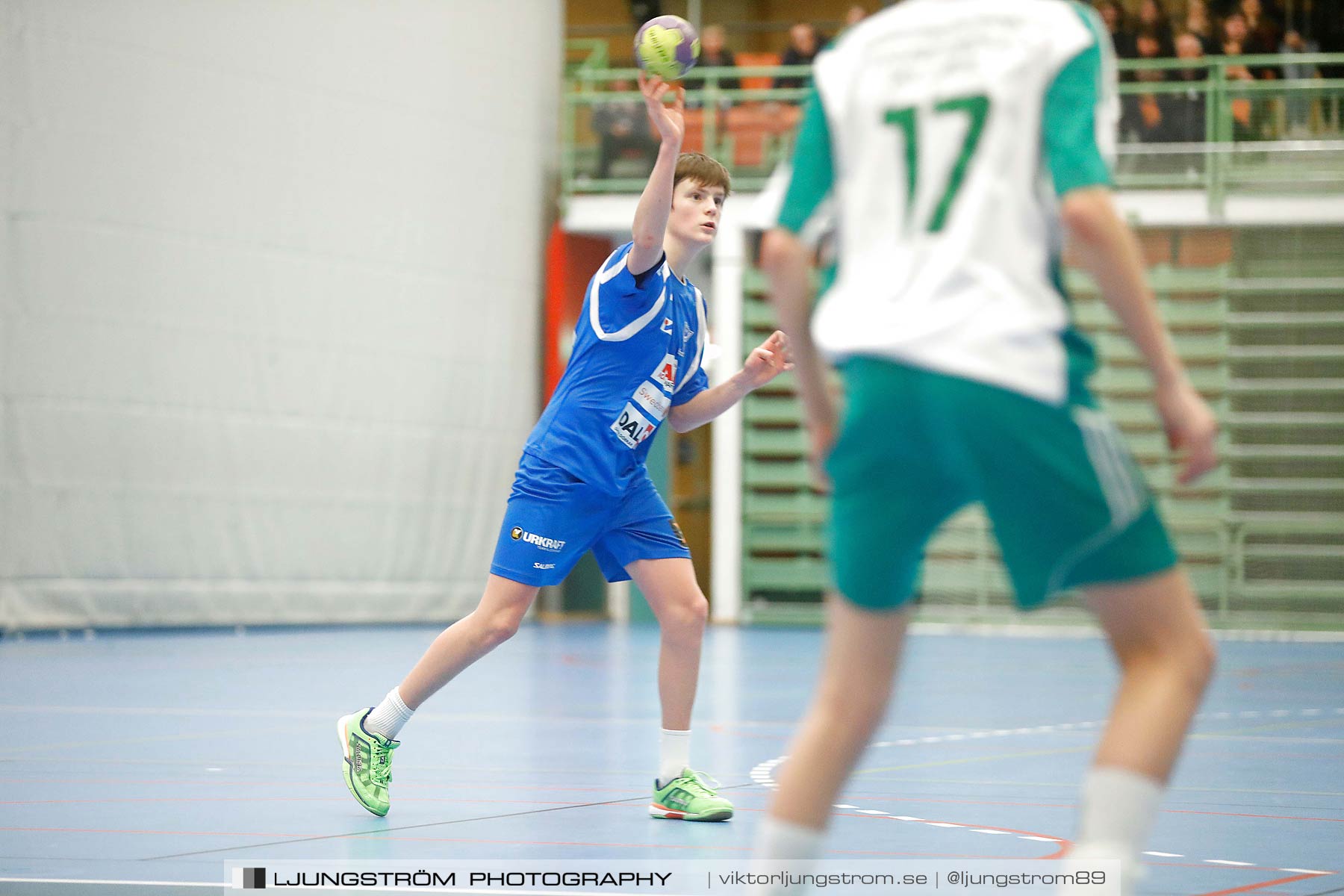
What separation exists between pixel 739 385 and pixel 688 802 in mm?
1243

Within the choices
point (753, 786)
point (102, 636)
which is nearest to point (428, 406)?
point (102, 636)

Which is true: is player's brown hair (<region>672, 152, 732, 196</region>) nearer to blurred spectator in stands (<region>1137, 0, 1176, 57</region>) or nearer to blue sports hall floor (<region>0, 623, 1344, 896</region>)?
blue sports hall floor (<region>0, 623, 1344, 896</region>)

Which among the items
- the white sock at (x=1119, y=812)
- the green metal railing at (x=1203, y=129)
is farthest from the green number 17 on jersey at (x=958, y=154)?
the green metal railing at (x=1203, y=129)

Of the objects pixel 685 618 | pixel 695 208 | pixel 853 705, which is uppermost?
pixel 695 208

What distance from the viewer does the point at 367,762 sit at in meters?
5.12

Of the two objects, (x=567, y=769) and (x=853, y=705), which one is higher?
(x=853, y=705)

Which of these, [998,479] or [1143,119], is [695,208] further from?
[1143,119]

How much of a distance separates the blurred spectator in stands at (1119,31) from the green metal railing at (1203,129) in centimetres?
25

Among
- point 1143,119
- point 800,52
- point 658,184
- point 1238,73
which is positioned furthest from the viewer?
point 800,52

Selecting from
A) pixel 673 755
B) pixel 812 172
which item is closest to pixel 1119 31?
pixel 673 755

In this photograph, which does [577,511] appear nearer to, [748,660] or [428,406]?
[748,660]

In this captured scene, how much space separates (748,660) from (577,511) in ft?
25.6

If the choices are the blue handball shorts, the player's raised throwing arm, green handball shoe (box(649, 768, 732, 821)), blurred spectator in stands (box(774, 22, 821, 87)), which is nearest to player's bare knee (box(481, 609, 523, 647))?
the blue handball shorts

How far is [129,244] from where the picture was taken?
14672mm
